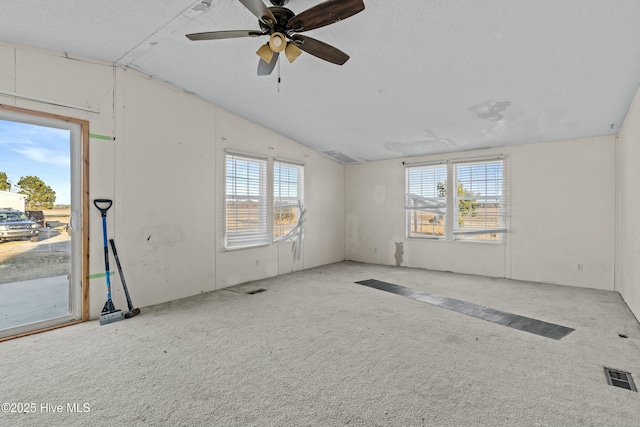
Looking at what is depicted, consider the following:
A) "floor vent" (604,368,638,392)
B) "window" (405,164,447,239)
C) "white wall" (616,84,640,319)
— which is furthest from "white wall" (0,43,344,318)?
"white wall" (616,84,640,319)

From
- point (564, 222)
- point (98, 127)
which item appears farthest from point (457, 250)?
point (98, 127)

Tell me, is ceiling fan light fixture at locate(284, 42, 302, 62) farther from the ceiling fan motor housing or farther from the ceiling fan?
the ceiling fan motor housing

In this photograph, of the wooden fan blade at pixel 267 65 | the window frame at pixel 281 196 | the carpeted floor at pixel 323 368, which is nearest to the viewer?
the carpeted floor at pixel 323 368

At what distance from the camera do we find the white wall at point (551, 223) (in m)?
4.74

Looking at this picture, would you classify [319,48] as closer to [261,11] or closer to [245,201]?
[261,11]

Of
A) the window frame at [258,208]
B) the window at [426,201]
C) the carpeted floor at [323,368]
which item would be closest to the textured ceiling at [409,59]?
the window frame at [258,208]

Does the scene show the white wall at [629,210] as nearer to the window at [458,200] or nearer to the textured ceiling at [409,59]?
the textured ceiling at [409,59]

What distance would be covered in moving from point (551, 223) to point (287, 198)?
450cm

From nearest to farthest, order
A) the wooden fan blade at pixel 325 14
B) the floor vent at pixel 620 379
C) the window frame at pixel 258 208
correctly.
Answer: the wooden fan blade at pixel 325 14 < the floor vent at pixel 620 379 < the window frame at pixel 258 208

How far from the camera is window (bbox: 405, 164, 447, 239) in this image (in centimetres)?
619

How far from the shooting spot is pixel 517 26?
248 centimetres

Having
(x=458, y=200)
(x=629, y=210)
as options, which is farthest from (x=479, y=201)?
(x=629, y=210)

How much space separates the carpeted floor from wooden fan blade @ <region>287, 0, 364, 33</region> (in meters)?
2.53

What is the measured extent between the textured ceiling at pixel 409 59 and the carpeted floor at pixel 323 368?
8.25ft
